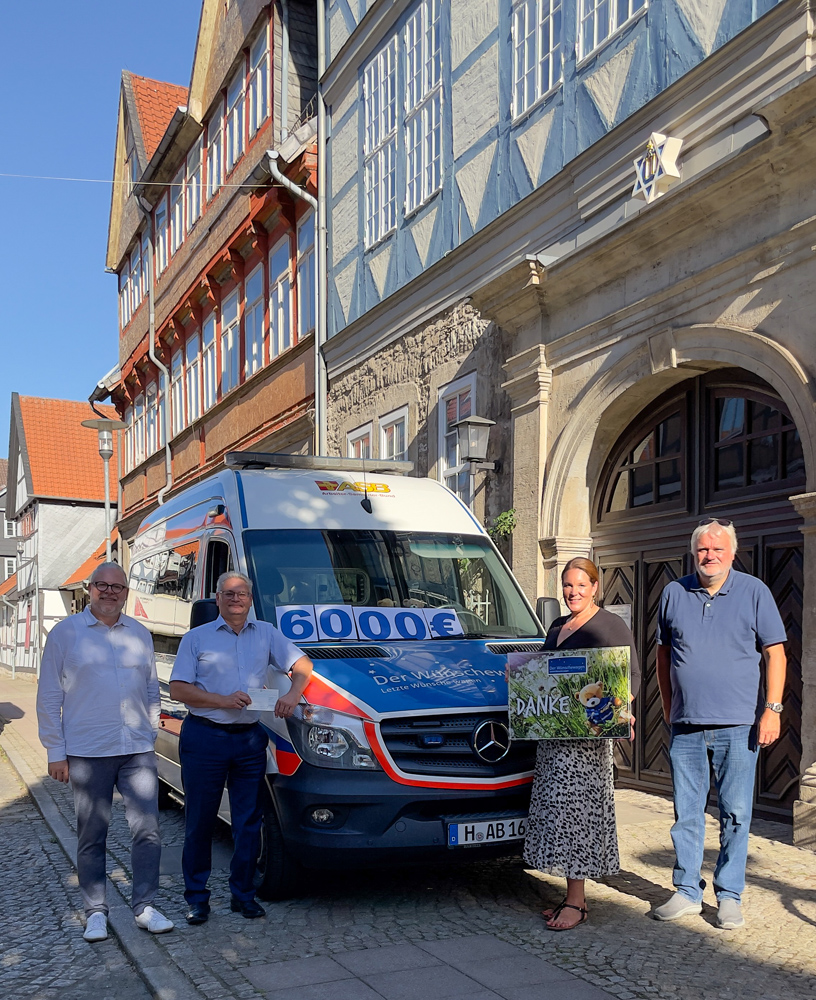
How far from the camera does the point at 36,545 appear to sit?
A: 44.3 meters

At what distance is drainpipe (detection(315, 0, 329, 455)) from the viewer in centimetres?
1697

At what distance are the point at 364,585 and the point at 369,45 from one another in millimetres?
11170

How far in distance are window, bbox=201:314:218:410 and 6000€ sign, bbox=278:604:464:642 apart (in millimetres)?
17530

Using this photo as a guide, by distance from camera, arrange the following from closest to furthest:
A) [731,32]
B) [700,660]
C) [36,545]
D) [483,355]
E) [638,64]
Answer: [700,660] → [731,32] → [638,64] → [483,355] → [36,545]

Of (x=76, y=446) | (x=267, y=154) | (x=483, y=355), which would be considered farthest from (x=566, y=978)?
(x=76, y=446)

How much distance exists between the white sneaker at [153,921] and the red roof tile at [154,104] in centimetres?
2768

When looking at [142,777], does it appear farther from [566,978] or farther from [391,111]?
[391,111]

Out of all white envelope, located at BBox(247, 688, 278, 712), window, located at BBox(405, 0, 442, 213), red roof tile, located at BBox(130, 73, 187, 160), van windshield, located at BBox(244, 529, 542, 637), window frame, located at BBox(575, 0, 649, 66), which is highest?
red roof tile, located at BBox(130, 73, 187, 160)

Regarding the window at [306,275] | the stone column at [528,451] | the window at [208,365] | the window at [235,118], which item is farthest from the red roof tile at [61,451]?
the stone column at [528,451]

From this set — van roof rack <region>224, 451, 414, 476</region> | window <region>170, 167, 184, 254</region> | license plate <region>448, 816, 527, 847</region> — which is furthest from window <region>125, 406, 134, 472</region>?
license plate <region>448, 816, 527, 847</region>

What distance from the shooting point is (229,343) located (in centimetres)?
2275

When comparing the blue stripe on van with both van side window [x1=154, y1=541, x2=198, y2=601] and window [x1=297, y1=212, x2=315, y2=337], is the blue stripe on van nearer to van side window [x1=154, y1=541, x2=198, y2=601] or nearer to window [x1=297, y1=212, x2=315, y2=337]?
van side window [x1=154, y1=541, x2=198, y2=601]

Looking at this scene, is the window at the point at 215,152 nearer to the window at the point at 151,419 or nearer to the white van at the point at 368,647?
the window at the point at 151,419

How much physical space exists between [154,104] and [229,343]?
44.8ft
